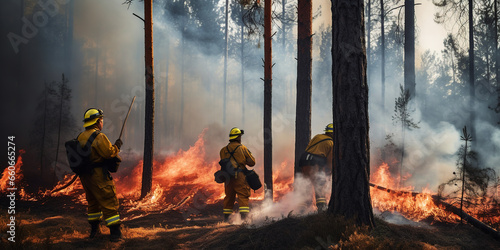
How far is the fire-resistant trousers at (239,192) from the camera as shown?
7.33 m

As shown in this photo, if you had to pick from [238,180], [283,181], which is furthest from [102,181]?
[283,181]

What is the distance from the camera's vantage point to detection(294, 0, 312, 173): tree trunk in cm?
916

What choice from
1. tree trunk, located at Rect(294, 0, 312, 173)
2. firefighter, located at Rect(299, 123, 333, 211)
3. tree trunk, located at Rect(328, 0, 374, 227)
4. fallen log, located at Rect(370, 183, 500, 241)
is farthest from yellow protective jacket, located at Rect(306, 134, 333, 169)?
tree trunk, located at Rect(328, 0, 374, 227)

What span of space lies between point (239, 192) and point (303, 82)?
389cm

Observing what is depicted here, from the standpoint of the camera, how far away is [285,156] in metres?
17.4

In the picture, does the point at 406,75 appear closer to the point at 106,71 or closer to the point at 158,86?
the point at 106,71

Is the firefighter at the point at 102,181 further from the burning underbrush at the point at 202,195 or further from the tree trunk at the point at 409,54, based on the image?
the tree trunk at the point at 409,54

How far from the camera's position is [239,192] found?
736 cm

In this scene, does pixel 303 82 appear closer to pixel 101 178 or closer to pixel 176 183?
pixel 101 178

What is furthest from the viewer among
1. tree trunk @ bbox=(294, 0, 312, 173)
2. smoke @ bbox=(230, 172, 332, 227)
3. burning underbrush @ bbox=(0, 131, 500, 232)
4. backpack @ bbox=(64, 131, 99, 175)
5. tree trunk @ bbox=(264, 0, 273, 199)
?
tree trunk @ bbox=(264, 0, 273, 199)

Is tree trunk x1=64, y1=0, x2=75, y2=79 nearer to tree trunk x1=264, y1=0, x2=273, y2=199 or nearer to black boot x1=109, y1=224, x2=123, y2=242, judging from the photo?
tree trunk x1=264, y1=0, x2=273, y2=199

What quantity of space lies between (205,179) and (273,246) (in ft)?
29.2
